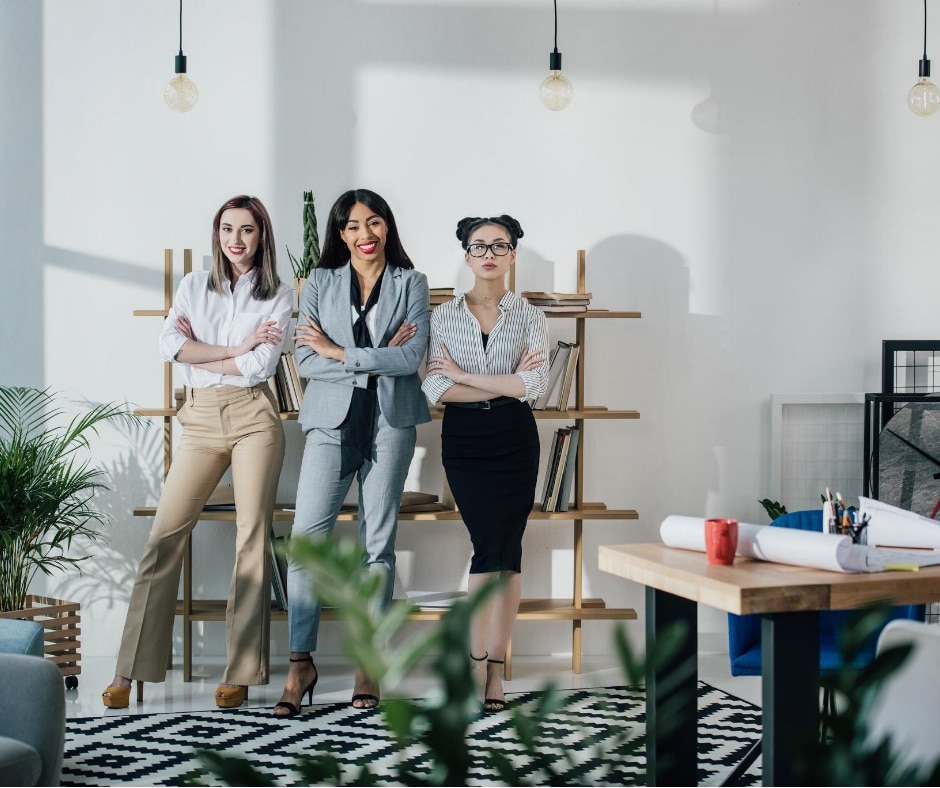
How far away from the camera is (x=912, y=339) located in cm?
489

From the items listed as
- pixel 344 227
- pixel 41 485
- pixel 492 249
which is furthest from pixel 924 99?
pixel 41 485

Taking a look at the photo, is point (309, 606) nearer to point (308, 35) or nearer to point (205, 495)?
point (205, 495)

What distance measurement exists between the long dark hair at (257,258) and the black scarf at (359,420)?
1.08 feet

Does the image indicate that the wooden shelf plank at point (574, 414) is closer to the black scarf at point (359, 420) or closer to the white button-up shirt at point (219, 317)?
the black scarf at point (359, 420)

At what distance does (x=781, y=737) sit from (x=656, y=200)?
3.25 meters

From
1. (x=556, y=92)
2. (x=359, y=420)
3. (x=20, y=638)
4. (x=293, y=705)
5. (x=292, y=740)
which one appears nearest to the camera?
(x=20, y=638)

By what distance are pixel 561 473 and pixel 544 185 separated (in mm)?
1293

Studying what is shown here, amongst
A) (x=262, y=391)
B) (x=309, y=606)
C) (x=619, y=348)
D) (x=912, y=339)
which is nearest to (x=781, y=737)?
(x=309, y=606)

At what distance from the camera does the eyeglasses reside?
4.10 metres

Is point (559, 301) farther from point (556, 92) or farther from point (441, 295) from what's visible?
point (556, 92)

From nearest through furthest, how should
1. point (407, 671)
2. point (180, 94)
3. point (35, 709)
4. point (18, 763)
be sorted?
1. point (407, 671)
2. point (18, 763)
3. point (35, 709)
4. point (180, 94)

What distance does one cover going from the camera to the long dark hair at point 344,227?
162 inches

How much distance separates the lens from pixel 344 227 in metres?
4.14

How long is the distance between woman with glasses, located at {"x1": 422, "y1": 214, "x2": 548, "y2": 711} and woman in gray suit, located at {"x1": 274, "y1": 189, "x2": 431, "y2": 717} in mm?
136
